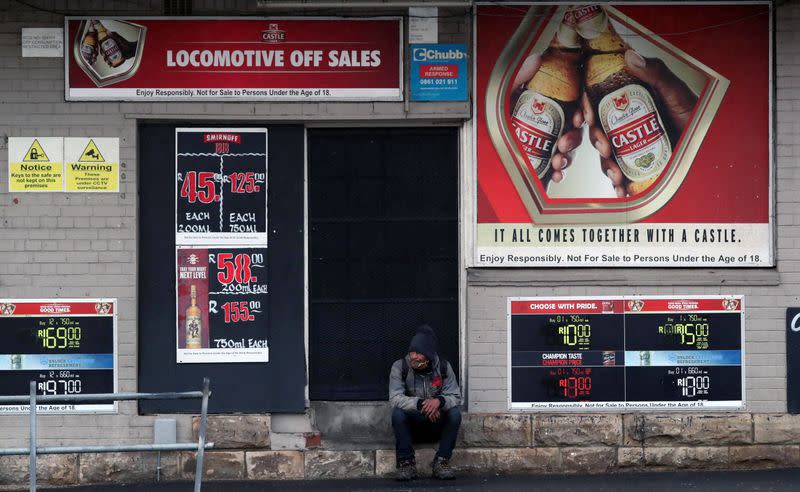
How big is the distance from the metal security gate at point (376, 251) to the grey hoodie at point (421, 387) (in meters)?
0.45

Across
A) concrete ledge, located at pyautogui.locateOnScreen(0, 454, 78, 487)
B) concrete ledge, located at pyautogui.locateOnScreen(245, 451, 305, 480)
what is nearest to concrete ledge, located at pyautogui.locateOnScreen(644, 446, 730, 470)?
concrete ledge, located at pyautogui.locateOnScreen(245, 451, 305, 480)

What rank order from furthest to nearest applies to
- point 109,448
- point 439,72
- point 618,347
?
point 618,347 < point 439,72 < point 109,448

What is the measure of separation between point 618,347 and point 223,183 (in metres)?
4.03

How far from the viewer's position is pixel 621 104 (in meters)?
10.7

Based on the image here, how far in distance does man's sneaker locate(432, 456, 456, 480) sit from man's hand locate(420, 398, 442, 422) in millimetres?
407

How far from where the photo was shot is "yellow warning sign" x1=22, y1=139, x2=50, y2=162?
10.5 metres

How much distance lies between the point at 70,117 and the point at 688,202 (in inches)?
230

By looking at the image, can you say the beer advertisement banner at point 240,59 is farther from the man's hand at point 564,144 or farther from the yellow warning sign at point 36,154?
the man's hand at point 564,144

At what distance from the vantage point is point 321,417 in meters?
10.7

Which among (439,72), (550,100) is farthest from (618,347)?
(439,72)

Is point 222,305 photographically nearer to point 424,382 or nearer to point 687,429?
point 424,382

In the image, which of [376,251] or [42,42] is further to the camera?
[376,251]

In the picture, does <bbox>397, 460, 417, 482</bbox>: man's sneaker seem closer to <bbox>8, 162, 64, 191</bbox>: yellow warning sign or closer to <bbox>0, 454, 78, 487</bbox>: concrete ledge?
<bbox>0, 454, 78, 487</bbox>: concrete ledge

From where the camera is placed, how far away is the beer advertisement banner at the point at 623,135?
10.6 metres
